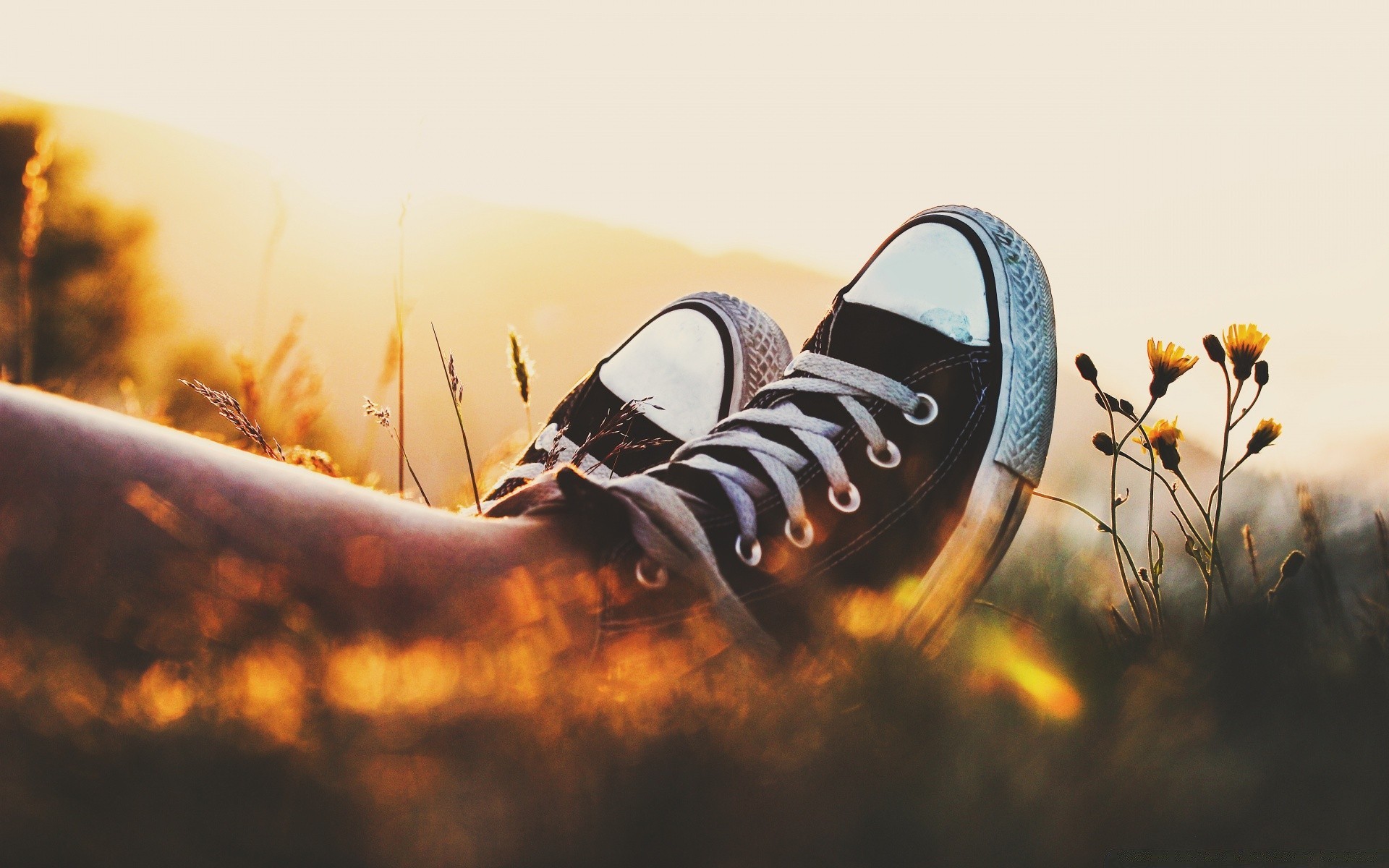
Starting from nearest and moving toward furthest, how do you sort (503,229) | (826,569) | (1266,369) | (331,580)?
(331,580), (1266,369), (826,569), (503,229)

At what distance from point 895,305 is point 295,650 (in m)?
1.44

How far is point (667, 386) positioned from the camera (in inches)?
88.7

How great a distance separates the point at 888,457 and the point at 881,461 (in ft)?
0.06

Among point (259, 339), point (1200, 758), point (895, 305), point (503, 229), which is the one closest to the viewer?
point (1200, 758)

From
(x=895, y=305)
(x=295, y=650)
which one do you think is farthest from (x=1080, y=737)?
(x=895, y=305)

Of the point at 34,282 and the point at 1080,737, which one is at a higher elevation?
the point at 1080,737

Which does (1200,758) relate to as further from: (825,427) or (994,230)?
(994,230)

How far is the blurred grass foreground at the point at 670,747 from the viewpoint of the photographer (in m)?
0.55

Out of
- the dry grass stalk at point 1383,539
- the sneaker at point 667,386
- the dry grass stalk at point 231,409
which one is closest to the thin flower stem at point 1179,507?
the dry grass stalk at point 1383,539

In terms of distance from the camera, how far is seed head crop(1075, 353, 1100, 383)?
135 centimetres

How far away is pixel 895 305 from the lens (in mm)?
1883

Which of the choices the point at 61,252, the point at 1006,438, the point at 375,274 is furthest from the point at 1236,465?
the point at 61,252

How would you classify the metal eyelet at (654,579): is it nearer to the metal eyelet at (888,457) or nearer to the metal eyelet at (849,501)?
the metal eyelet at (849,501)

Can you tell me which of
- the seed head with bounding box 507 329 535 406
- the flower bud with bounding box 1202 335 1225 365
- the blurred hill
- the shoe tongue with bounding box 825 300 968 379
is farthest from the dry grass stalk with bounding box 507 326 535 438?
the blurred hill
